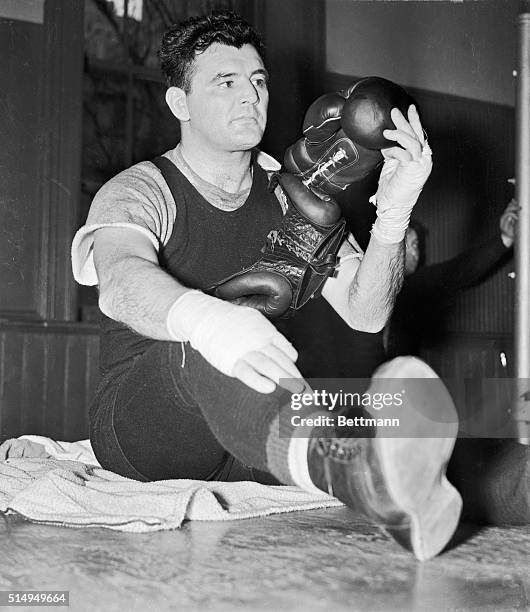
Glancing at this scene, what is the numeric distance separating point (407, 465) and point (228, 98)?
33.0 inches

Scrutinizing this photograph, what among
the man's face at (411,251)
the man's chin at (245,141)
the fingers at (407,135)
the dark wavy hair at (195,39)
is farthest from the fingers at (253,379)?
the man's face at (411,251)

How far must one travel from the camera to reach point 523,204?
1681mm

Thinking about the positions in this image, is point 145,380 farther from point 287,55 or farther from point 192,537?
point 287,55

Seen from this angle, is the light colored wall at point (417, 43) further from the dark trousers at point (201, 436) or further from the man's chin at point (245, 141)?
the dark trousers at point (201, 436)

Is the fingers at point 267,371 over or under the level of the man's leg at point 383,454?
over

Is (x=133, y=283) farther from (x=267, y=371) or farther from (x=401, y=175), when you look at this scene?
(x=401, y=175)

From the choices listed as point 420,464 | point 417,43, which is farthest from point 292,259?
point 417,43

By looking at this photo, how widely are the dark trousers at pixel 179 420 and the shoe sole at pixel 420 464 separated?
14 cm

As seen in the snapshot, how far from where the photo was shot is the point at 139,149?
2873mm

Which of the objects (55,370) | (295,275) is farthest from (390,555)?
(55,370)

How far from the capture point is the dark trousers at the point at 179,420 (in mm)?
829

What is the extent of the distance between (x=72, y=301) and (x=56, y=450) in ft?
3.90

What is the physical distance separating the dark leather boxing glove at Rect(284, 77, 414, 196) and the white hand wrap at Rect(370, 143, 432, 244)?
37 millimetres

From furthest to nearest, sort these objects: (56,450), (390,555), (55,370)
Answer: (55,370) → (56,450) → (390,555)
